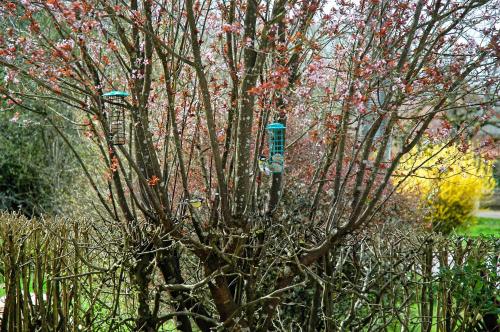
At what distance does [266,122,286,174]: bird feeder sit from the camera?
4418 millimetres

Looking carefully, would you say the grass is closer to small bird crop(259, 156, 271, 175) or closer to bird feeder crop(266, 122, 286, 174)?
bird feeder crop(266, 122, 286, 174)

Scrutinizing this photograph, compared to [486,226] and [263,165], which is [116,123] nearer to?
[263,165]

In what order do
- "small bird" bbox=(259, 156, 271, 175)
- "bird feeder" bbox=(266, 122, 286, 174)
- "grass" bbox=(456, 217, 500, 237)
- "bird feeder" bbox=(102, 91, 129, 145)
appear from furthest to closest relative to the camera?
1. "grass" bbox=(456, 217, 500, 237)
2. "bird feeder" bbox=(102, 91, 129, 145)
3. "bird feeder" bbox=(266, 122, 286, 174)
4. "small bird" bbox=(259, 156, 271, 175)

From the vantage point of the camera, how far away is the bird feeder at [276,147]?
4418 millimetres

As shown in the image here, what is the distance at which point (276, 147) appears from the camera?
4535mm

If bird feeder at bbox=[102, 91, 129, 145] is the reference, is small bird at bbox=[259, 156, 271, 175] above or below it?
below

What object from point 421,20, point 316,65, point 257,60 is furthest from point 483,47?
point 257,60

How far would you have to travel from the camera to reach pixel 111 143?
168 inches

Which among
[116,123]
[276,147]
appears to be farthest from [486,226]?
[116,123]

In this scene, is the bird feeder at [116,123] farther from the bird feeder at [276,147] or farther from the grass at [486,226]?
the grass at [486,226]

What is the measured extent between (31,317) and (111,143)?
1393 millimetres

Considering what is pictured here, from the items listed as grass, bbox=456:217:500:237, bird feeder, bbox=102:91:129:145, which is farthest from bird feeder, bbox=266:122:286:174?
grass, bbox=456:217:500:237

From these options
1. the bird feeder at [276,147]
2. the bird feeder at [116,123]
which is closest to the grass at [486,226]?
the bird feeder at [276,147]

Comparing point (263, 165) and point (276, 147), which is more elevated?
point (276, 147)
